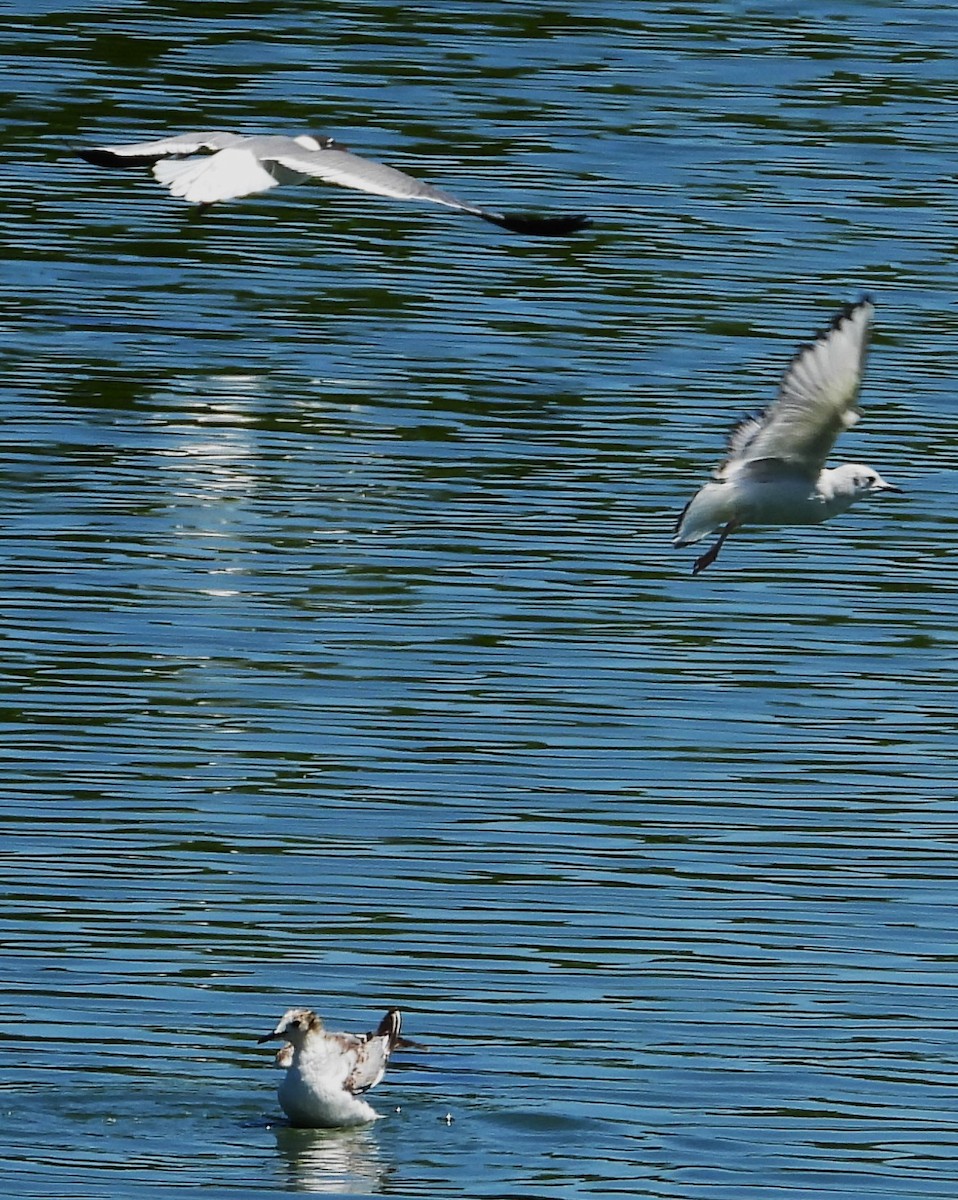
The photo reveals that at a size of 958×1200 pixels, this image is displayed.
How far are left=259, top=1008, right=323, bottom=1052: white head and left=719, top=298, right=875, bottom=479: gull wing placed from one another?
3.14 metres

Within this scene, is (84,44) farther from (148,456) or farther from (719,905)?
(719,905)

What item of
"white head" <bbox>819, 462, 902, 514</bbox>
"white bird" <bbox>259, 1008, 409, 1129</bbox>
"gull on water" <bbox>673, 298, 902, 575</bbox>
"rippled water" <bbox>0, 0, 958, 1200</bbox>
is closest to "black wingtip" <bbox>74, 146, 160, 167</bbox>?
"rippled water" <bbox>0, 0, 958, 1200</bbox>

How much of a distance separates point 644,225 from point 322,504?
21.5 feet

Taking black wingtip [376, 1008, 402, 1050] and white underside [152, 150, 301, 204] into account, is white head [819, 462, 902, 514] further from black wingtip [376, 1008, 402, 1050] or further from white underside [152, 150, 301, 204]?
black wingtip [376, 1008, 402, 1050]

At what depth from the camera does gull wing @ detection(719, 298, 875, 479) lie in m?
11.7

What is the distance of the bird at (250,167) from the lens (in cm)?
1595

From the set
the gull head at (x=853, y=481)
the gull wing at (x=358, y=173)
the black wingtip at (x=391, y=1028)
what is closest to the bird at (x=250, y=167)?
the gull wing at (x=358, y=173)

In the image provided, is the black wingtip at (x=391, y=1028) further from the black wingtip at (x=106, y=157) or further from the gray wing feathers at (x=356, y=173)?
the gray wing feathers at (x=356, y=173)

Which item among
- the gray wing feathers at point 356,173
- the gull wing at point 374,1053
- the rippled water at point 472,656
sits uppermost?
the gray wing feathers at point 356,173

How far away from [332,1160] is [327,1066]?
473 mm

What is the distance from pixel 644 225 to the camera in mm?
22484

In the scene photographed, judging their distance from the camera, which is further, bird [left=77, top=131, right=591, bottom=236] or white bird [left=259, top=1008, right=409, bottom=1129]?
bird [left=77, top=131, right=591, bottom=236]

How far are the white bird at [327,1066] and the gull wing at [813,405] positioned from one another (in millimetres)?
2973

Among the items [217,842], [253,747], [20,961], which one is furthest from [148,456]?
[20,961]
